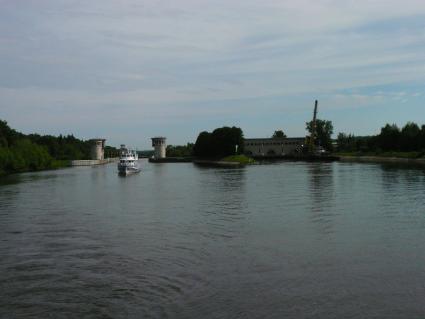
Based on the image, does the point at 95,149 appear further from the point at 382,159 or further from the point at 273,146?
the point at 382,159

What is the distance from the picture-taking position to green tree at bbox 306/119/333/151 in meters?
156

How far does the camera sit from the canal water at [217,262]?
11.1m

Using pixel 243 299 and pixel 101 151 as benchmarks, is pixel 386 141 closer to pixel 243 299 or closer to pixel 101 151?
pixel 101 151

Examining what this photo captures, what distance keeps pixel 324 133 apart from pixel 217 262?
146 meters

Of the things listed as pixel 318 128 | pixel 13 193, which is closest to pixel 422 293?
pixel 13 193

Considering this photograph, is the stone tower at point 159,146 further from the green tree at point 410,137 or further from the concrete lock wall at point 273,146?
the green tree at point 410,137

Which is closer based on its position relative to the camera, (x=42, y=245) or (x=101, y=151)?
(x=42, y=245)

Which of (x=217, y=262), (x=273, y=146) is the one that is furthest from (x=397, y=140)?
(x=217, y=262)

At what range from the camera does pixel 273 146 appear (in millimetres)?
165500

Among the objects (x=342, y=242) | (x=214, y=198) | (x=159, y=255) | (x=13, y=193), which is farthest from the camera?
(x=13, y=193)

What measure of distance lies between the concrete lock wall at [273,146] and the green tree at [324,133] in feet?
23.5

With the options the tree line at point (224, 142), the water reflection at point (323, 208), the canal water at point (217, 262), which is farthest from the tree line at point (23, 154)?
the canal water at point (217, 262)

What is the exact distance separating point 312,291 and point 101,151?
17299cm

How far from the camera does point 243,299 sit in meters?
11.4
